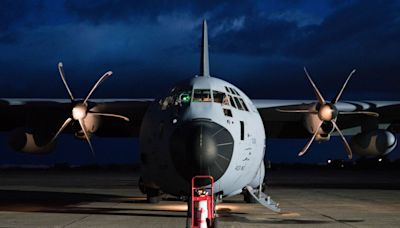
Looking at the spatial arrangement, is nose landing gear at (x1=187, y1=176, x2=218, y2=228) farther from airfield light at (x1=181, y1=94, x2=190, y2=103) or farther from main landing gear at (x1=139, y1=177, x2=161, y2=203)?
main landing gear at (x1=139, y1=177, x2=161, y2=203)

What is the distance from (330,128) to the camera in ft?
63.1

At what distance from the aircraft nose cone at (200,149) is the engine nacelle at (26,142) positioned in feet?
33.9

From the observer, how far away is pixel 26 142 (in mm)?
20391

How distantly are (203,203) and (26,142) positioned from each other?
11.3 m

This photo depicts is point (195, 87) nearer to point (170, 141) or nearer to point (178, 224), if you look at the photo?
point (170, 141)

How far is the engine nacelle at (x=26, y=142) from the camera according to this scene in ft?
66.8

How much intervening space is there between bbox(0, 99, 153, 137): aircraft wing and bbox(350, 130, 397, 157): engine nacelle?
785cm

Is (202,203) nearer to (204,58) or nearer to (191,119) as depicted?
(191,119)

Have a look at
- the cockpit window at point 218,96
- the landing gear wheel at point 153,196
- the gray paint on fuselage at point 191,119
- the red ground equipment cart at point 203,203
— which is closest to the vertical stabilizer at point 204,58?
the gray paint on fuselage at point 191,119

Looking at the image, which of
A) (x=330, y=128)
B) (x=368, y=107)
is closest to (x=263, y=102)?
(x=330, y=128)

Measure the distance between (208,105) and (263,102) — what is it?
339 inches

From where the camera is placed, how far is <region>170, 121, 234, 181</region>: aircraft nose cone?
11.0 metres

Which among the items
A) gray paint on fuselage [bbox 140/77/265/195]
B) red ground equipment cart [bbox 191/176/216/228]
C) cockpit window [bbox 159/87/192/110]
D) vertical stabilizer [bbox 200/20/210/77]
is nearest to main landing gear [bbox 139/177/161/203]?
vertical stabilizer [bbox 200/20/210/77]

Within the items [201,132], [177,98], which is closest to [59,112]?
[177,98]
